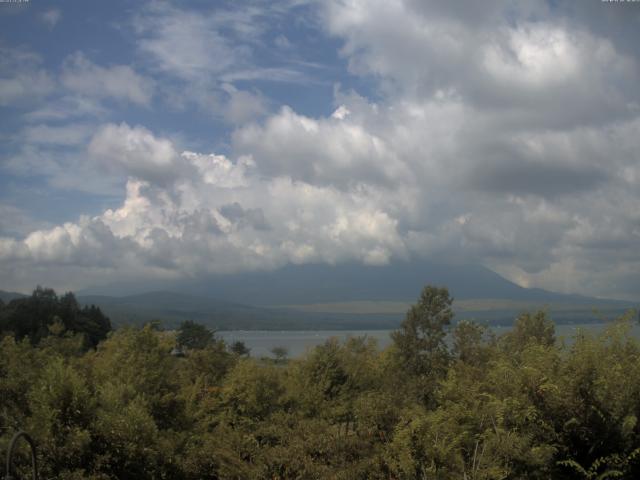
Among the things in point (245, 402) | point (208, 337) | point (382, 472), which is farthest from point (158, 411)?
point (208, 337)

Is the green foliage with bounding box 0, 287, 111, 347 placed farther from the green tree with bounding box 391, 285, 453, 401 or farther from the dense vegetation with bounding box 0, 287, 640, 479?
the dense vegetation with bounding box 0, 287, 640, 479

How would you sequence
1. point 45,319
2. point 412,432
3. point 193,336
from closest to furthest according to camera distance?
point 412,432
point 45,319
point 193,336

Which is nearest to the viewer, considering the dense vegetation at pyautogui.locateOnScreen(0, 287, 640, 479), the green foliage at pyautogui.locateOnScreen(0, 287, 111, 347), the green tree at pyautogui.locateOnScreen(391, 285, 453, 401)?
the dense vegetation at pyautogui.locateOnScreen(0, 287, 640, 479)

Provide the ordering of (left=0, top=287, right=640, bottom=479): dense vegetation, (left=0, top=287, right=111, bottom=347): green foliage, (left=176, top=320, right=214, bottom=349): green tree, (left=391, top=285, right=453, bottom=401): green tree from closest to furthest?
(left=0, top=287, right=640, bottom=479): dense vegetation < (left=391, top=285, right=453, bottom=401): green tree < (left=0, top=287, right=111, bottom=347): green foliage < (left=176, top=320, right=214, bottom=349): green tree

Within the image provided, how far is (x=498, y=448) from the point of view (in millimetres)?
13555

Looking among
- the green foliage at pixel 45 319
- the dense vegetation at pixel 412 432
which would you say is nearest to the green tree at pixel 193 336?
the green foliage at pixel 45 319

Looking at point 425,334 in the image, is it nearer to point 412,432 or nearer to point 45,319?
point 412,432

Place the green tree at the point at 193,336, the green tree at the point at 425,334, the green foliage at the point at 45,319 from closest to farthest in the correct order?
1. the green tree at the point at 425,334
2. the green foliage at the point at 45,319
3. the green tree at the point at 193,336

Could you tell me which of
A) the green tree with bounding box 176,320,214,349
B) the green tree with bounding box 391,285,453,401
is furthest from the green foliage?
the green tree with bounding box 391,285,453,401

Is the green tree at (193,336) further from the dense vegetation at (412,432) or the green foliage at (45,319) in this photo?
the dense vegetation at (412,432)

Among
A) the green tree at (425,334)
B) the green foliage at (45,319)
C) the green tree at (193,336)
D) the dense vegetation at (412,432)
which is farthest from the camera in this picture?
the green tree at (193,336)

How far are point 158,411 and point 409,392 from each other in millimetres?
16099

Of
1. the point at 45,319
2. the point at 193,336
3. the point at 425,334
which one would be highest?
the point at 425,334

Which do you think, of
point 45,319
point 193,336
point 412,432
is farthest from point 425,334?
point 45,319
